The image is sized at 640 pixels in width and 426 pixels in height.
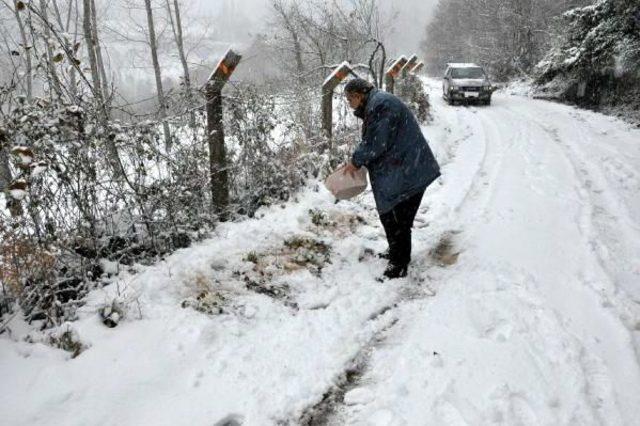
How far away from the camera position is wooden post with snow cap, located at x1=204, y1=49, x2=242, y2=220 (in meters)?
4.72

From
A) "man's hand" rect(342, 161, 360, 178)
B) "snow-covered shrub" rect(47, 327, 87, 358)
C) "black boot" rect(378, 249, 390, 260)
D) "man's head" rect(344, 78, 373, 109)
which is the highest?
"man's head" rect(344, 78, 373, 109)

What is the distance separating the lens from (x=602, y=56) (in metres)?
14.0

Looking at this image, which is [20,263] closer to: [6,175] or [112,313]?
[112,313]

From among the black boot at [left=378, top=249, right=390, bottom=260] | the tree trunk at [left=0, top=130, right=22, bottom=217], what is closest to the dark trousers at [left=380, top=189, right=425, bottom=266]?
the black boot at [left=378, top=249, right=390, bottom=260]

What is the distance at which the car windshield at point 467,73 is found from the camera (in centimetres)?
1812

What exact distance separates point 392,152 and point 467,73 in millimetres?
16161

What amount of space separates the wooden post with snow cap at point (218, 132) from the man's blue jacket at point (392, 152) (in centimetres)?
164

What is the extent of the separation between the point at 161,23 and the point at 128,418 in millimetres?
20281

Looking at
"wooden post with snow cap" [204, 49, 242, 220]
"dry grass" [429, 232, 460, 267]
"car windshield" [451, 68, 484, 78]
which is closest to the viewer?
"dry grass" [429, 232, 460, 267]

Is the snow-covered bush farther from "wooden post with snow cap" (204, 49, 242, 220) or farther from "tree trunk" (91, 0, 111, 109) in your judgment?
"wooden post with snow cap" (204, 49, 242, 220)

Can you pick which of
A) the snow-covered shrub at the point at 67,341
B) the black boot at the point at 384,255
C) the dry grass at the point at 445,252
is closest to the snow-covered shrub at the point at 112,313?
the snow-covered shrub at the point at 67,341

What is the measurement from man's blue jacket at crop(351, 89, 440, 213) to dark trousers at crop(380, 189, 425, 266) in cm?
12

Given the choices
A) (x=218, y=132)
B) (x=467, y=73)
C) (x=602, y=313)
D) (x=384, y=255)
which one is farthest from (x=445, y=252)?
(x=467, y=73)

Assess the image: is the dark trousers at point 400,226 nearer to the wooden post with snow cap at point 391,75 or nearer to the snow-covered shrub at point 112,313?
the snow-covered shrub at point 112,313
